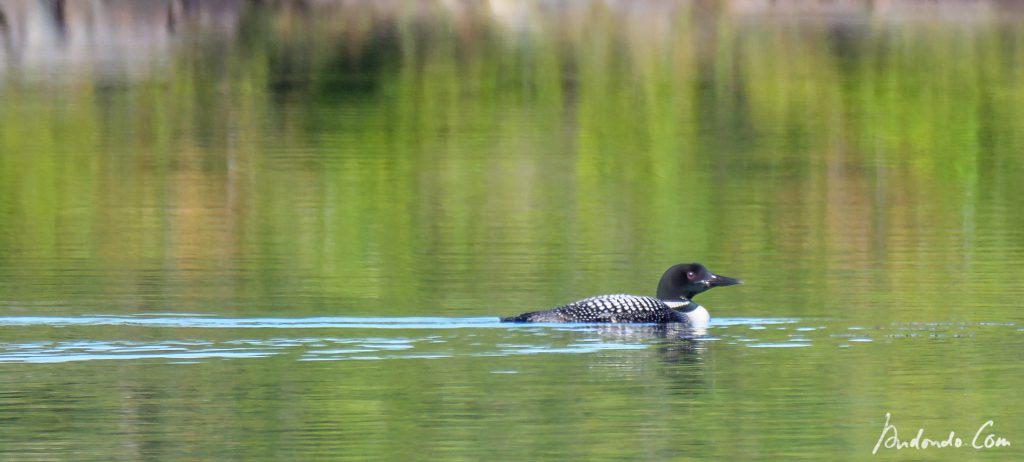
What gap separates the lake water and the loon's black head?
9.0 inches

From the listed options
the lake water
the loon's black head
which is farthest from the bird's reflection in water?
the loon's black head

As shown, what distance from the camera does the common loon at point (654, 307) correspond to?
16375 mm

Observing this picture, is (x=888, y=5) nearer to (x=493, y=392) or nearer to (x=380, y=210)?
(x=380, y=210)

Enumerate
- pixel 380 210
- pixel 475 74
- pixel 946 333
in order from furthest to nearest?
pixel 475 74 → pixel 380 210 → pixel 946 333

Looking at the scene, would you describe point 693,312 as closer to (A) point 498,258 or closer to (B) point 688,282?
(B) point 688,282

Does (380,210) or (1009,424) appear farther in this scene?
(380,210)

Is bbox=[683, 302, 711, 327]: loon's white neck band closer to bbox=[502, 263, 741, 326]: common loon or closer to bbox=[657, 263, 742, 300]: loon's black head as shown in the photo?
bbox=[502, 263, 741, 326]: common loon

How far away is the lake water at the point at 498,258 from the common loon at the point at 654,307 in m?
0.13

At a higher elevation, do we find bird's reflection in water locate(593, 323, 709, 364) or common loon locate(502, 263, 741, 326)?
common loon locate(502, 263, 741, 326)

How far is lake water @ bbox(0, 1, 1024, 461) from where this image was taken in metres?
12.8

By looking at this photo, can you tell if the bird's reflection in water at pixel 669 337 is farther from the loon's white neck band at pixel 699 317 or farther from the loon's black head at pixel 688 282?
the loon's black head at pixel 688 282

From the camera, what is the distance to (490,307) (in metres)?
17.1

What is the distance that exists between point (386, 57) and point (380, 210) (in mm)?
25455

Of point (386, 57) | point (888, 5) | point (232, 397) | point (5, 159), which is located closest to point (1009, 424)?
point (232, 397)
